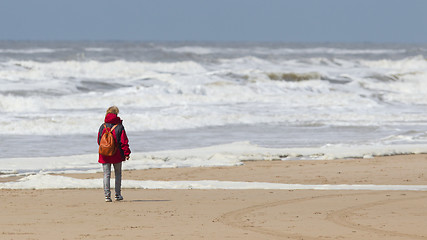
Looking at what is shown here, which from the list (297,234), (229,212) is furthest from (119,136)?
(297,234)

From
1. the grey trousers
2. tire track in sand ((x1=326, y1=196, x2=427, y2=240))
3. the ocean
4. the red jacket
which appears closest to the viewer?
tire track in sand ((x1=326, y1=196, x2=427, y2=240))

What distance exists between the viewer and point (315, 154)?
14438 mm

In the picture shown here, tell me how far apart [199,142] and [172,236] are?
10.3 m

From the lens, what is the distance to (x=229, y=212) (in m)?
7.99

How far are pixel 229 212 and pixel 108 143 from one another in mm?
1722

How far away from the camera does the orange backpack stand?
29.0 ft

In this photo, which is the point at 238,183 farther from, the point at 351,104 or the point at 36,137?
the point at 351,104

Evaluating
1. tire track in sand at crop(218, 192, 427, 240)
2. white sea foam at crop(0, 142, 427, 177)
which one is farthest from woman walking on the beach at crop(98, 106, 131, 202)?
white sea foam at crop(0, 142, 427, 177)

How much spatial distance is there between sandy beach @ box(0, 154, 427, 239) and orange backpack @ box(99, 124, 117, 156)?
1.90 feet

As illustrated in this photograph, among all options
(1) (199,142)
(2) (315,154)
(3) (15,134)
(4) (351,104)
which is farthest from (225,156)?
(4) (351,104)

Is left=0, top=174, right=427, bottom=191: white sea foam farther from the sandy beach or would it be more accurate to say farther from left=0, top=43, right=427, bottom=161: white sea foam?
left=0, top=43, right=427, bottom=161: white sea foam

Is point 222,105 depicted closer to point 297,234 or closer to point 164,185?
point 164,185

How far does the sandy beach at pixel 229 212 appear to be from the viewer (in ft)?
22.1

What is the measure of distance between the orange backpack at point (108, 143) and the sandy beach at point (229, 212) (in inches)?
22.8
